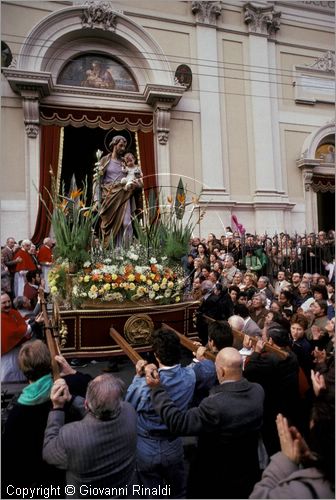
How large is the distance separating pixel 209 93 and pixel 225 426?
1278 cm

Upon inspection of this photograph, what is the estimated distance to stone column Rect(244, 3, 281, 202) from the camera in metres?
13.6

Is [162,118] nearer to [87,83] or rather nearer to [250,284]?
[87,83]

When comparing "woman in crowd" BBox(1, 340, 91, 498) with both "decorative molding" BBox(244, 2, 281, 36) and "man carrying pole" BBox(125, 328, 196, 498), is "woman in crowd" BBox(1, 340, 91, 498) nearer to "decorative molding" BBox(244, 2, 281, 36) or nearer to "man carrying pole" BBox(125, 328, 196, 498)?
"man carrying pole" BBox(125, 328, 196, 498)

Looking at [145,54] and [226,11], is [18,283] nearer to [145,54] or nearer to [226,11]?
[145,54]

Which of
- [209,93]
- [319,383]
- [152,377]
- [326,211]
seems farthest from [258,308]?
[326,211]

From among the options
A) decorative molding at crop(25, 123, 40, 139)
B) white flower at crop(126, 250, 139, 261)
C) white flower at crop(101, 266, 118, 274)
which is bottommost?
white flower at crop(101, 266, 118, 274)

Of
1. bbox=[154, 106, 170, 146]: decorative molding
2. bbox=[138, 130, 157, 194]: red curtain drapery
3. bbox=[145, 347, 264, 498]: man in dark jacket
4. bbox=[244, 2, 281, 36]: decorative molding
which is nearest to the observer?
bbox=[145, 347, 264, 498]: man in dark jacket

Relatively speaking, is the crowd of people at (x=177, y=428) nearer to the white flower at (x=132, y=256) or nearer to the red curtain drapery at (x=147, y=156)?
the white flower at (x=132, y=256)

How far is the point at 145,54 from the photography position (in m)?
12.5

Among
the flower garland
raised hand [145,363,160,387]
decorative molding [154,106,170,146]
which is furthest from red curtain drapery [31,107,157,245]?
raised hand [145,363,160,387]

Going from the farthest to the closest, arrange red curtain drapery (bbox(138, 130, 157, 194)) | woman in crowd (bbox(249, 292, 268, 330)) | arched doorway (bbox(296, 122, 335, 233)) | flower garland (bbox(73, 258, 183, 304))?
arched doorway (bbox(296, 122, 335, 233))
red curtain drapery (bbox(138, 130, 157, 194))
woman in crowd (bbox(249, 292, 268, 330))
flower garland (bbox(73, 258, 183, 304))

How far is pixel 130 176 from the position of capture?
5559mm

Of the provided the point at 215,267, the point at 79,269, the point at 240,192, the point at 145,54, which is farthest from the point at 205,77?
the point at 79,269

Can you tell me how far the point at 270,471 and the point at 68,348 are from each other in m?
3.21
